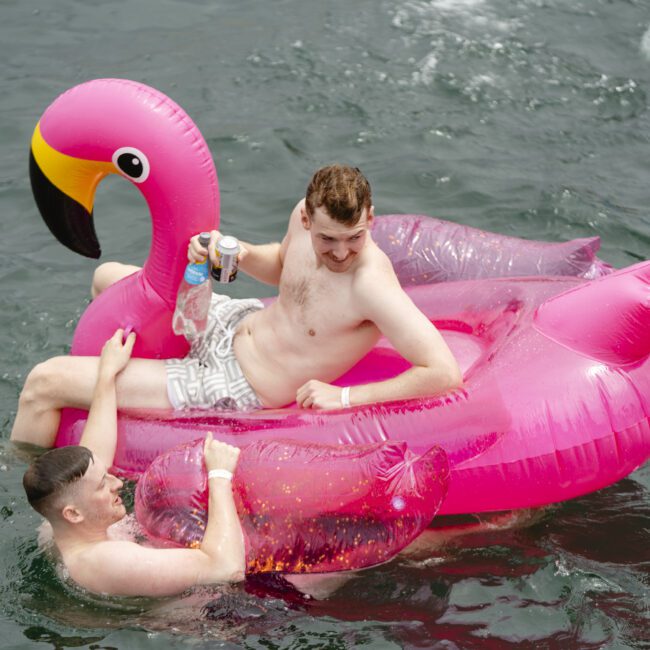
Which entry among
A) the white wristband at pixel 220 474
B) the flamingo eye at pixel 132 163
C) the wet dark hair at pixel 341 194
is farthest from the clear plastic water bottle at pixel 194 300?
the white wristband at pixel 220 474

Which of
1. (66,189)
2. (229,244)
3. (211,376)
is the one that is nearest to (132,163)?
(66,189)

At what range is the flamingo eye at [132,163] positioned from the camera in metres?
4.70

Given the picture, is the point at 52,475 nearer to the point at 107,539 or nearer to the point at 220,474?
the point at 107,539

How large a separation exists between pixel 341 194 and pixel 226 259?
0.60 m

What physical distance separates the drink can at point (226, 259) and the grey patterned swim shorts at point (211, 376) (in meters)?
0.54

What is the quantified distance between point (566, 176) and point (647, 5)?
319 centimetres

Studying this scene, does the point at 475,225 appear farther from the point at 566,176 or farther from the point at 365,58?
the point at 365,58

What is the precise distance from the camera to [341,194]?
4.20 m

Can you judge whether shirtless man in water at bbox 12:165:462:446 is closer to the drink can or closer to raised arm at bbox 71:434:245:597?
the drink can

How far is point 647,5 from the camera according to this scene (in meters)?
10.0

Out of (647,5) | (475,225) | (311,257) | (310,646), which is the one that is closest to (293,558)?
(310,646)

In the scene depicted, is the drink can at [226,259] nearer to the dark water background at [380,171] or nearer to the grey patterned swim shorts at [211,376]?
the grey patterned swim shorts at [211,376]

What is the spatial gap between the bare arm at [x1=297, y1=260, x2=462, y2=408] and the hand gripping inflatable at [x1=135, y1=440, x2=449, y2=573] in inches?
12.6

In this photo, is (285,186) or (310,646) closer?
(310,646)
